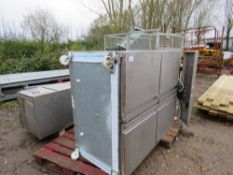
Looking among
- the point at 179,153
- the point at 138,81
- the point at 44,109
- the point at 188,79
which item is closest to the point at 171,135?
the point at 179,153

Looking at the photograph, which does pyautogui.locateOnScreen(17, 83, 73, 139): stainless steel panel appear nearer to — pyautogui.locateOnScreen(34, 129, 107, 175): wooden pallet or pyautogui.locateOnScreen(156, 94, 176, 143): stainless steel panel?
pyautogui.locateOnScreen(34, 129, 107, 175): wooden pallet

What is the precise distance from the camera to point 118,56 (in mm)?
983

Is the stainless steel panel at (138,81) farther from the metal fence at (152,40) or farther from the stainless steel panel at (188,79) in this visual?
the stainless steel panel at (188,79)

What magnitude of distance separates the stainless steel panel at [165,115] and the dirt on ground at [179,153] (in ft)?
0.92

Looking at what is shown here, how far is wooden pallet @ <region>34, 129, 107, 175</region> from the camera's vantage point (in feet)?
4.73

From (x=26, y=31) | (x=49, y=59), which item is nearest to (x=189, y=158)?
(x=49, y=59)

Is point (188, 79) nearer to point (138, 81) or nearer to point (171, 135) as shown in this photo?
point (171, 135)

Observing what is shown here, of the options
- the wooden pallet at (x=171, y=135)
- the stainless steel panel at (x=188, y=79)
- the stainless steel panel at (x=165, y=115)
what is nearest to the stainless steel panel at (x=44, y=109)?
the stainless steel panel at (x=165, y=115)

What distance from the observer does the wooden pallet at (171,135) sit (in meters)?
1.92

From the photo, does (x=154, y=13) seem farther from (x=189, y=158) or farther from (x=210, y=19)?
(x=210, y=19)

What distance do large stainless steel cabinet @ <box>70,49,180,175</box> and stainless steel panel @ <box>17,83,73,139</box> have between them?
625mm

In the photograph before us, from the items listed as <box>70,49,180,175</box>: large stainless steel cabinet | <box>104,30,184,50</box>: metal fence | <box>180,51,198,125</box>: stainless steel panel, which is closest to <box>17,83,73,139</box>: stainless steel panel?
<box>70,49,180,175</box>: large stainless steel cabinet

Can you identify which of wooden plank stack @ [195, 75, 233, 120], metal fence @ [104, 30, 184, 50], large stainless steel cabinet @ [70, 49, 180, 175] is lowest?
wooden plank stack @ [195, 75, 233, 120]

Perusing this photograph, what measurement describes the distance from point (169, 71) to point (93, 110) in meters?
1.01
